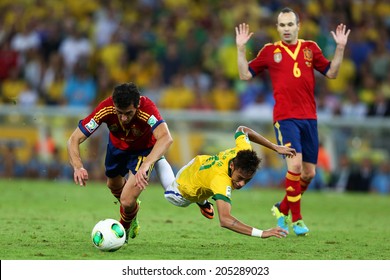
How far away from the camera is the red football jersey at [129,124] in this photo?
1004cm

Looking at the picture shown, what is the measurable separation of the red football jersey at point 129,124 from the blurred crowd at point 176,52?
10.4 meters

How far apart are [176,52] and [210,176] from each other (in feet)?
42.1

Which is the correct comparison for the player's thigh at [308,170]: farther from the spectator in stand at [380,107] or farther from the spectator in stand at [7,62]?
the spectator in stand at [7,62]

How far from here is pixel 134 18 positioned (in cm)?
2378

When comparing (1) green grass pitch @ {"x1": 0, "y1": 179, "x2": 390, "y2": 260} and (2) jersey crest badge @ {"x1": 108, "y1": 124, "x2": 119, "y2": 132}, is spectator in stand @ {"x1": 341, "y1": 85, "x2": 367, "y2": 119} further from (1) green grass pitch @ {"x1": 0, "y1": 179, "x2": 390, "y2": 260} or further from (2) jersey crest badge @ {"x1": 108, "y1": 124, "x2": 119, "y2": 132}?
(2) jersey crest badge @ {"x1": 108, "y1": 124, "x2": 119, "y2": 132}

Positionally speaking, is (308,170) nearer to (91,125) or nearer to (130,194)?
(130,194)

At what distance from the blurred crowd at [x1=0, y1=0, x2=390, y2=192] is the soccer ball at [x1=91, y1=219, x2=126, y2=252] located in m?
11.5

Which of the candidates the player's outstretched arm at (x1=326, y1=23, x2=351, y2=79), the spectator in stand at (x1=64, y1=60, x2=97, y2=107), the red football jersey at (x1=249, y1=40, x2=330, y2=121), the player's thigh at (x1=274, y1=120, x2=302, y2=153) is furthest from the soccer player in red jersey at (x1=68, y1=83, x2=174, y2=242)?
the spectator in stand at (x1=64, y1=60, x2=97, y2=107)

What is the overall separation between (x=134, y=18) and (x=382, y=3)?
6.30 metres

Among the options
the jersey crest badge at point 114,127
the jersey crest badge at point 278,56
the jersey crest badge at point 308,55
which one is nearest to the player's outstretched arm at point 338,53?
the jersey crest badge at point 308,55

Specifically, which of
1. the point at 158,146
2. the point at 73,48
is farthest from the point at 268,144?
the point at 73,48

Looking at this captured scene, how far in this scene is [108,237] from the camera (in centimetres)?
944
